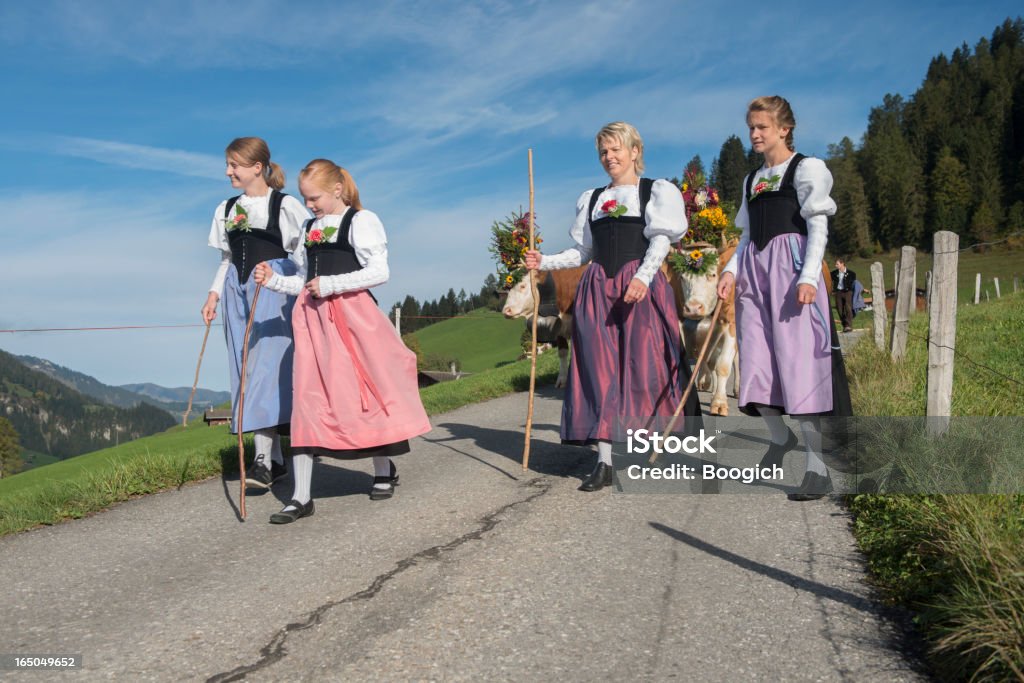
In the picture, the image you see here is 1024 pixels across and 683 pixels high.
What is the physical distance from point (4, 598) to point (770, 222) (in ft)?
15.3

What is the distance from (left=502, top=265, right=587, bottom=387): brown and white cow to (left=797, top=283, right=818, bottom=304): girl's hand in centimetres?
504

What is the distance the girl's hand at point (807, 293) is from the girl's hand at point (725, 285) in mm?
453

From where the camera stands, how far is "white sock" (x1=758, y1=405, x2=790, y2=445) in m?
5.66

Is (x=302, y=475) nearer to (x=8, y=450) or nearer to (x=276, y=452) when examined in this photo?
(x=276, y=452)

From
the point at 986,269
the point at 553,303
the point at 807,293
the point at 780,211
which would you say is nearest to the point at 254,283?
the point at 780,211

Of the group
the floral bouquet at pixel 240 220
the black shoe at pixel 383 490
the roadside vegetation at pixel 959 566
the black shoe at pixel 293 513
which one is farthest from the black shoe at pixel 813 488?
the floral bouquet at pixel 240 220

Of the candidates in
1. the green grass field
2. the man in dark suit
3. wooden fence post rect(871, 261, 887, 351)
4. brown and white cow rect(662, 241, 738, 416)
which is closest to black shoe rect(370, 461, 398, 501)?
brown and white cow rect(662, 241, 738, 416)

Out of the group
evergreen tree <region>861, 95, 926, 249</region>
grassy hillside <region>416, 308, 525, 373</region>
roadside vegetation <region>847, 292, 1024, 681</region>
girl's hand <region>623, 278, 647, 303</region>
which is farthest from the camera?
evergreen tree <region>861, 95, 926, 249</region>

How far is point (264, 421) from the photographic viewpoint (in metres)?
6.13

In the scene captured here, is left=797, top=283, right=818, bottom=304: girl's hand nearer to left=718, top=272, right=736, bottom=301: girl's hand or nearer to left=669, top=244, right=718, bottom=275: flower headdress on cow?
left=718, top=272, right=736, bottom=301: girl's hand

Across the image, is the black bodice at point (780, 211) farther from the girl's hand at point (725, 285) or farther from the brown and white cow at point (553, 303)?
the brown and white cow at point (553, 303)

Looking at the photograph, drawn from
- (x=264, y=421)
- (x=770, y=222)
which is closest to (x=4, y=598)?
(x=264, y=421)

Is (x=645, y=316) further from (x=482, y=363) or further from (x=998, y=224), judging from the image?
(x=998, y=224)

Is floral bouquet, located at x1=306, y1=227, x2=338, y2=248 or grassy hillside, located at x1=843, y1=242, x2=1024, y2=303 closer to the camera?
floral bouquet, located at x1=306, y1=227, x2=338, y2=248
